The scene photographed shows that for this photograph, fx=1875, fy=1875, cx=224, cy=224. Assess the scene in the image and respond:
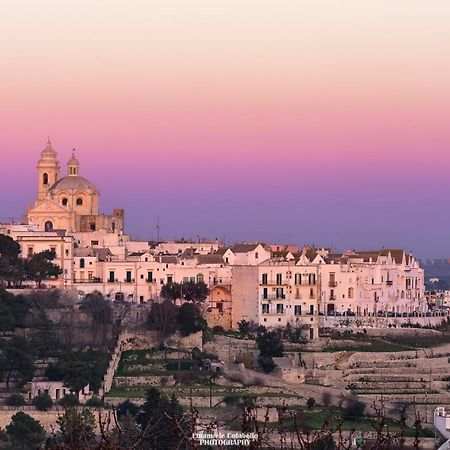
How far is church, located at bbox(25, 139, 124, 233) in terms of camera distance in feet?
194

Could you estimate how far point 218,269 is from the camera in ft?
185

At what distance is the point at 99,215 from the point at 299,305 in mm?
9883

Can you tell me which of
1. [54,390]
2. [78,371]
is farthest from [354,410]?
[54,390]

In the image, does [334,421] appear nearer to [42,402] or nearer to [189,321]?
[42,402]

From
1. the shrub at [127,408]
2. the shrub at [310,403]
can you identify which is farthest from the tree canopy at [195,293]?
the shrub at [127,408]

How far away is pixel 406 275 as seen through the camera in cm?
6091

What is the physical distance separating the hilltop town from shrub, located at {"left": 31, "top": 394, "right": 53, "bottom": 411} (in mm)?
37

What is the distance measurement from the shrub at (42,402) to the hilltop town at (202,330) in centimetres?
4

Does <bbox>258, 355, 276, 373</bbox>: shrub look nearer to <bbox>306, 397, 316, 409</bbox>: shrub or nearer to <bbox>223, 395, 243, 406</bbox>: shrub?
<bbox>306, 397, 316, 409</bbox>: shrub

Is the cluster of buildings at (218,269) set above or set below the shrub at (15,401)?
above

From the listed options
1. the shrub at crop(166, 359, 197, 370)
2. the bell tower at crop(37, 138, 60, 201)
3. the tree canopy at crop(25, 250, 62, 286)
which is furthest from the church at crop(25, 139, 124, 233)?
the shrub at crop(166, 359, 197, 370)

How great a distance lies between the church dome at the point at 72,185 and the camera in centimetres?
6069

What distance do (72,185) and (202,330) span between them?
459 inches

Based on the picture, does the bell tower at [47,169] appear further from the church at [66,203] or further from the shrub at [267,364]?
the shrub at [267,364]
